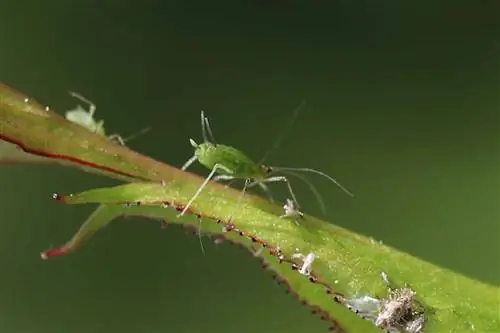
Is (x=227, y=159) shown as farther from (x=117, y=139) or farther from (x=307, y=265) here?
(x=307, y=265)

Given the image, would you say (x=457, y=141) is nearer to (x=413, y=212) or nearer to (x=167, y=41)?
(x=413, y=212)

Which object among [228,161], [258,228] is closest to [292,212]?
[258,228]

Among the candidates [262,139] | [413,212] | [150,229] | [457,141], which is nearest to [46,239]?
[150,229]

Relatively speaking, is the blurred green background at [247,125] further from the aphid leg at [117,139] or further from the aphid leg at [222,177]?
the aphid leg at [117,139]

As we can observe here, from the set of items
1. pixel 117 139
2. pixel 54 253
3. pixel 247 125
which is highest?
pixel 117 139

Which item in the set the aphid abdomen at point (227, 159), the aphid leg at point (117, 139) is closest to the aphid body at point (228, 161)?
the aphid abdomen at point (227, 159)

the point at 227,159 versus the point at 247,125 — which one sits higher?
the point at 227,159
